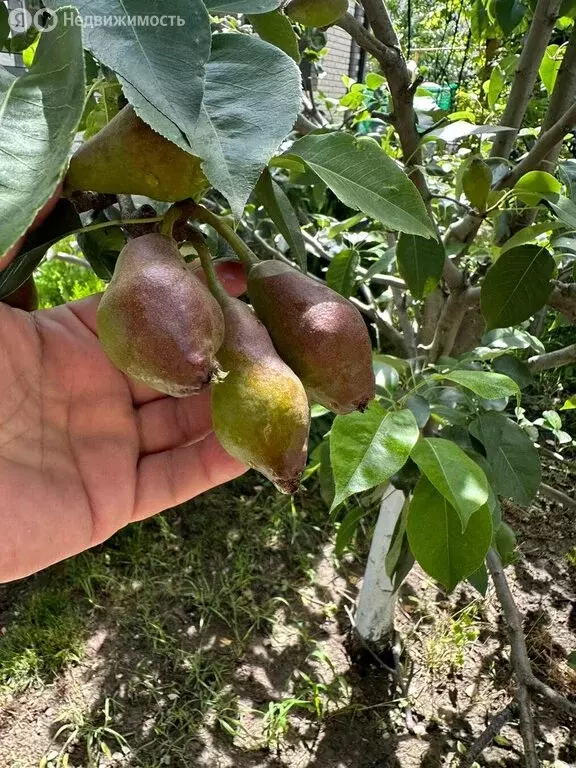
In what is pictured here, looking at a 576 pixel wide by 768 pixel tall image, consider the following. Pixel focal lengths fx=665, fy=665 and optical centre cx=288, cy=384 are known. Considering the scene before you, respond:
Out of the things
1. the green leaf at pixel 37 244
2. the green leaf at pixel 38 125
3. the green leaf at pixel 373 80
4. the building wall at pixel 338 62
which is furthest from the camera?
the building wall at pixel 338 62

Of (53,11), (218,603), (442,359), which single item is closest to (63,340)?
(53,11)

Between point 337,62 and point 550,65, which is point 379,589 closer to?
point 550,65

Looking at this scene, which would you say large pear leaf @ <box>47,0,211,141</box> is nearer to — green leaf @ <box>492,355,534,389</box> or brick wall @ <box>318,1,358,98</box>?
green leaf @ <box>492,355,534,389</box>

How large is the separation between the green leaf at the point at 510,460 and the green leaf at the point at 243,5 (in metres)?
0.82

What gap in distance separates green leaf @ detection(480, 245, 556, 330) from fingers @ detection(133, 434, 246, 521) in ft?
1.47

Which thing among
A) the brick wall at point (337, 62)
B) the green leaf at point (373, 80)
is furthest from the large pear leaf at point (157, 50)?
the brick wall at point (337, 62)

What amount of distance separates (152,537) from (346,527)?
1.16m

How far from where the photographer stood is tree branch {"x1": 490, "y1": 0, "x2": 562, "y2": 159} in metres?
0.97

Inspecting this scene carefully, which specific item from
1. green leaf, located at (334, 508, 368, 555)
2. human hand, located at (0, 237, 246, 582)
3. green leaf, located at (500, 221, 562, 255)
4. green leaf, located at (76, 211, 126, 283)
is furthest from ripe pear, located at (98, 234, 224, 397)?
green leaf, located at (334, 508, 368, 555)

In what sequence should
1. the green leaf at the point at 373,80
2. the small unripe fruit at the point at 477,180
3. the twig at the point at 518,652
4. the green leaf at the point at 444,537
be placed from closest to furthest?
the green leaf at the point at 444,537, the small unripe fruit at the point at 477,180, the twig at the point at 518,652, the green leaf at the point at 373,80

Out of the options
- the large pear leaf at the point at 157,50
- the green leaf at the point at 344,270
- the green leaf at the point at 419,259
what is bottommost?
the green leaf at the point at 344,270

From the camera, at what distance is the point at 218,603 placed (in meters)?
2.04

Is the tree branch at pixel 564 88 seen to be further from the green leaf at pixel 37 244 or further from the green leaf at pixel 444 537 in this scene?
the green leaf at pixel 37 244

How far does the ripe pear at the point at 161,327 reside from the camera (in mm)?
420
